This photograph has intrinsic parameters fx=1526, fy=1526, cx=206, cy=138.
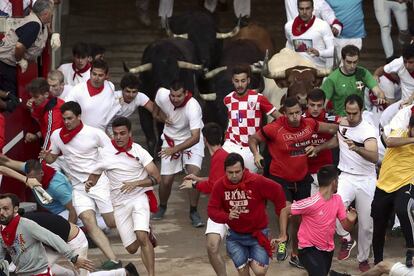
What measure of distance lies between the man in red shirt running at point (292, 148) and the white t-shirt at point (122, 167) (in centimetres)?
118

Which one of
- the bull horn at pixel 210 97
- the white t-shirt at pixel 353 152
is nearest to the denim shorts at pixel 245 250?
the white t-shirt at pixel 353 152

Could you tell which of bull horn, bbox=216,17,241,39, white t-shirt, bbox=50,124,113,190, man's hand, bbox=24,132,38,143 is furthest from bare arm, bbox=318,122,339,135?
bull horn, bbox=216,17,241,39

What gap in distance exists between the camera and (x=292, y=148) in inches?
607

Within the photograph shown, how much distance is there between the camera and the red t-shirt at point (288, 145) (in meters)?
15.4

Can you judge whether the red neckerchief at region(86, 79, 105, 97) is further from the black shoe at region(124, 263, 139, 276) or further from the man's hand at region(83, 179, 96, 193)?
the black shoe at region(124, 263, 139, 276)

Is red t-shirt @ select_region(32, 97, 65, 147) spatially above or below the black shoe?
above

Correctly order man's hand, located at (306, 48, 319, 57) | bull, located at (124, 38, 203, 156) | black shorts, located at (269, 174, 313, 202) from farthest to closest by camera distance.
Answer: bull, located at (124, 38, 203, 156), man's hand, located at (306, 48, 319, 57), black shorts, located at (269, 174, 313, 202)

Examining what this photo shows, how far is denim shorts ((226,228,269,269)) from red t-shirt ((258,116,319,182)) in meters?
1.58

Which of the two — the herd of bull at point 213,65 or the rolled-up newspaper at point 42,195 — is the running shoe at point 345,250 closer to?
the herd of bull at point 213,65

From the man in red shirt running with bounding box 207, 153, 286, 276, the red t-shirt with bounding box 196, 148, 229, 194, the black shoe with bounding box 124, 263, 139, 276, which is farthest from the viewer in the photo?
the black shoe with bounding box 124, 263, 139, 276

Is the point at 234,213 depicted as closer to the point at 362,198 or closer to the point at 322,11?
the point at 362,198

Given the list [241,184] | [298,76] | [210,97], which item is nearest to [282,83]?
[298,76]

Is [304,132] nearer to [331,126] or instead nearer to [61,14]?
[331,126]

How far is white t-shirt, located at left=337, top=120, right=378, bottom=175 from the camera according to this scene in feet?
49.9
